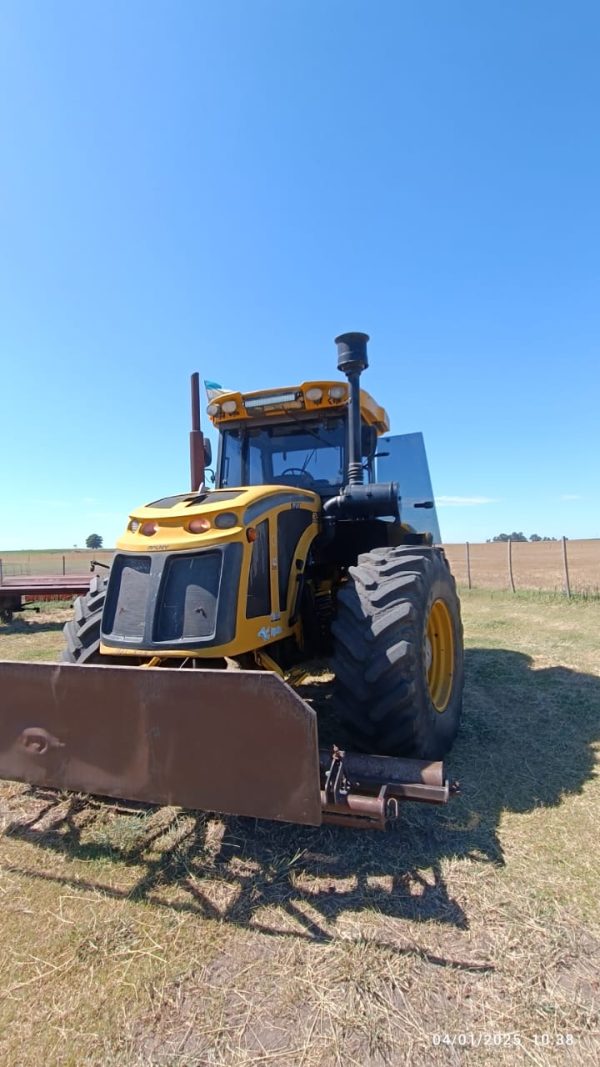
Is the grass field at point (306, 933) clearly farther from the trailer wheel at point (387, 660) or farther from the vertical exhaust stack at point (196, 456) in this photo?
the vertical exhaust stack at point (196, 456)

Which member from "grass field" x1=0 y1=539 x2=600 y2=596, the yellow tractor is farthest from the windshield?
"grass field" x1=0 y1=539 x2=600 y2=596

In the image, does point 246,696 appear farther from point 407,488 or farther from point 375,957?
point 407,488

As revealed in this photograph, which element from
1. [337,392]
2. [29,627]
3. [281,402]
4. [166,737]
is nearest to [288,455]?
[281,402]

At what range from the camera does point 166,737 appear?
2.57 meters

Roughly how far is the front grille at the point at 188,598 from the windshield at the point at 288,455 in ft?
6.31

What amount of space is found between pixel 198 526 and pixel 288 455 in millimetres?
2044

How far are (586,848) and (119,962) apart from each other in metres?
2.15

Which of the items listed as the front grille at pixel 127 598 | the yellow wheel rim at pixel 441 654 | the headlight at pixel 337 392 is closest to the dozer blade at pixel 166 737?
the front grille at pixel 127 598

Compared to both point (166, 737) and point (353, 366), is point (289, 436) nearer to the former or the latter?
point (353, 366)

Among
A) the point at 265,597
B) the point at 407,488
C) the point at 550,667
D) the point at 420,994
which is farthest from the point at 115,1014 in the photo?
the point at 550,667

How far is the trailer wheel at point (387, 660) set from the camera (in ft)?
10.1

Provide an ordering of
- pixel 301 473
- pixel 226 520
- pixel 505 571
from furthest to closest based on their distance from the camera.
Result: 1. pixel 505 571
2. pixel 301 473
3. pixel 226 520

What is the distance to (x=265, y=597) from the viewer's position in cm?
348

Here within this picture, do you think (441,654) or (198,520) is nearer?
(198,520)
